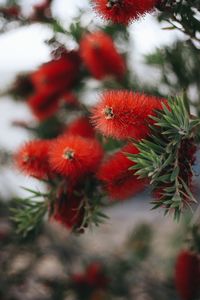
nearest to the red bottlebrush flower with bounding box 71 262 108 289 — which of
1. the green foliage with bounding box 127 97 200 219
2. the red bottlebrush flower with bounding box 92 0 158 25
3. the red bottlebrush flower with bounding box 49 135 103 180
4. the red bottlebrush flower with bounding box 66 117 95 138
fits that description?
the red bottlebrush flower with bounding box 66 117 95 138

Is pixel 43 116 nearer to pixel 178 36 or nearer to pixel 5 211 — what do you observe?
pixel 178 36

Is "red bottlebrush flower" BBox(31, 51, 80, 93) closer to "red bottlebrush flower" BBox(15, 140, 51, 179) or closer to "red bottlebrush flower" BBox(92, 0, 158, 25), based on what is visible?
"red bottlebrush flower" BBox(15, 140, 51, 179)

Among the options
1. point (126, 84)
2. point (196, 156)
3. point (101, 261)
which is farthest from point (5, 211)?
point (196, 156)

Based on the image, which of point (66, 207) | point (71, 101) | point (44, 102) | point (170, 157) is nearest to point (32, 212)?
point (66, 207)

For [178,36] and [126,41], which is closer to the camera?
[178,36]

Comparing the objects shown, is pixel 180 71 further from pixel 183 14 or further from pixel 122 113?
pixel 122 113

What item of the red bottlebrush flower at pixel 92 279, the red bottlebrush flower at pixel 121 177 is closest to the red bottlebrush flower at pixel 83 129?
the red bottlebrush flower at pixel 121 177
